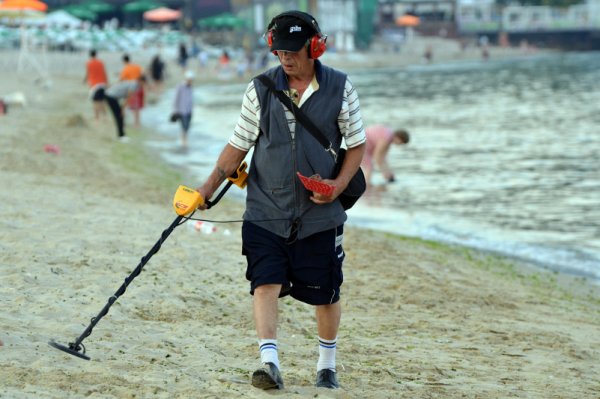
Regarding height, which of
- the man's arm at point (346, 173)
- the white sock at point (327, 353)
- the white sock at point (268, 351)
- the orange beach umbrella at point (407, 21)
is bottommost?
the orange beach umbrella at point (407, 21)

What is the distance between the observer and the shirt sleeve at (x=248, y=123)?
17.1ft

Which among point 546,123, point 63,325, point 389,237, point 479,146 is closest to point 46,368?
point 63,325

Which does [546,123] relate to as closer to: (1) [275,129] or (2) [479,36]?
(1) [275,129]

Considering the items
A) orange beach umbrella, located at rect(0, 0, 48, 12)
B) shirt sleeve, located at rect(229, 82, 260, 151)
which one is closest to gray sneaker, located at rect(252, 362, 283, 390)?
shirt sleeve, located at rect(229, 82, 260, 151)

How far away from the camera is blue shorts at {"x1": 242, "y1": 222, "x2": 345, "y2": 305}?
520 cm

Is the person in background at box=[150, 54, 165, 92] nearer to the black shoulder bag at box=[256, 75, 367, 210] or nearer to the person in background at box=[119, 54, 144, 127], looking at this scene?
the person in background at box=[119, 54, 144, 127]

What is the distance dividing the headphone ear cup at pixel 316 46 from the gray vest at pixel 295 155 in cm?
9

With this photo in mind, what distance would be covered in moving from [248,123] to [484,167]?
17230mm

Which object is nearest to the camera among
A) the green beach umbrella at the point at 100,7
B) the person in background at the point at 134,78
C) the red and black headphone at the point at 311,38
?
the red and black headphone at the point at 311,38

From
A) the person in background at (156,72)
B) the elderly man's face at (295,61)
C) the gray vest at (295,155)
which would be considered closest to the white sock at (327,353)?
the gray vest at (295,155)

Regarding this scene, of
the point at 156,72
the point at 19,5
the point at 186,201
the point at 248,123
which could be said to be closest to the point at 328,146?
the point at 248,123

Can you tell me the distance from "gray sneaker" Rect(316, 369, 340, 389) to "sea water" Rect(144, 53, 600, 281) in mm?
6535

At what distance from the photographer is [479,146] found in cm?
2702

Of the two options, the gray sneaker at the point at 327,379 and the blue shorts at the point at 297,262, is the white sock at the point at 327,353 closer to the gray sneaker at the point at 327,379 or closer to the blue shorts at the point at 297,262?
the gray sneaker at the point at 327,379
